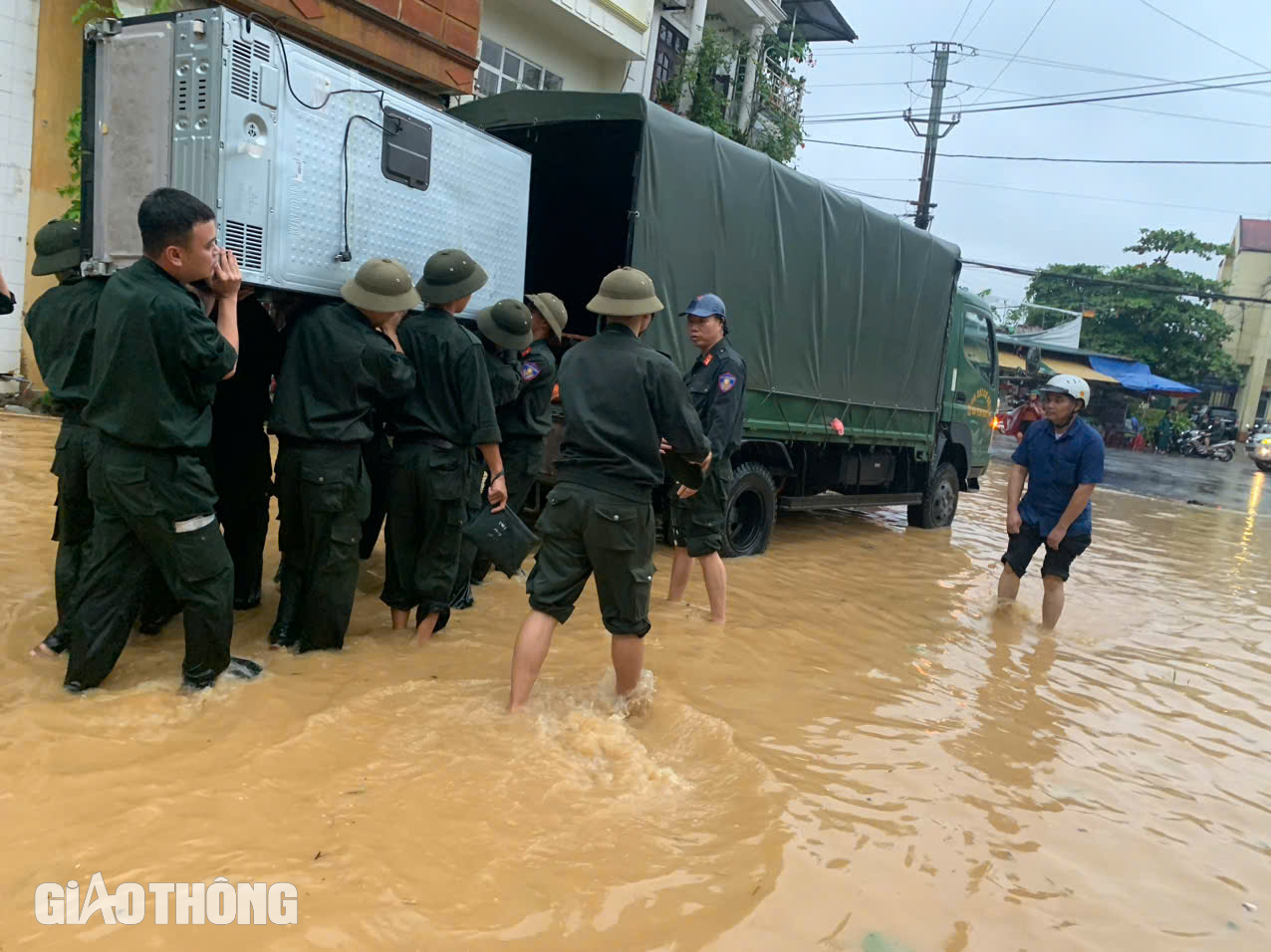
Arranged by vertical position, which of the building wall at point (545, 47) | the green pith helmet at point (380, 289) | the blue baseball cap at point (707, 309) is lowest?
the green pith helmet at point (380, 289)

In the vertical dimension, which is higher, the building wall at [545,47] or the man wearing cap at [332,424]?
the building wall at [545,47]

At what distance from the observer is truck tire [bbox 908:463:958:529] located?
964cm

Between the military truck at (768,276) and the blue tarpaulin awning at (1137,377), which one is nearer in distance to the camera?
the military truck at (768,276)

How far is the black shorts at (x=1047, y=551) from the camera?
5676 millimetres

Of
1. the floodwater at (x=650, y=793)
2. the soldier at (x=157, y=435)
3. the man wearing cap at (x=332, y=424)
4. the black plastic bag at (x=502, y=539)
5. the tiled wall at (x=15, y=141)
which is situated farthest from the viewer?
the tiled wall at (x=15, y=141)

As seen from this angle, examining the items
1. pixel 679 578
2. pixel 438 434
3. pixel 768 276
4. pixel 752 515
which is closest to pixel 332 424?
pixel 438 434

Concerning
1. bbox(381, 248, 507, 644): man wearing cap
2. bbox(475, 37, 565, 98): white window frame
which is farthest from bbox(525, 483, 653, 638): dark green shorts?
bbox(475, 37, 565, 98): white window frame

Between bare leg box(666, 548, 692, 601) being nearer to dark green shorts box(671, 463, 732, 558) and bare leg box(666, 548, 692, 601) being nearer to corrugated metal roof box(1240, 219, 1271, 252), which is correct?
dark green shorts box(671, 463, 732, 558)

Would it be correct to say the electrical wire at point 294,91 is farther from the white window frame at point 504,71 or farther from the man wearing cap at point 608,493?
the white window frame at point 504,71

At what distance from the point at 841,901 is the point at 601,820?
2.43 feet

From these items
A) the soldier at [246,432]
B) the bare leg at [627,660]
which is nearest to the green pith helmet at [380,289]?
the soldier at [246,432]

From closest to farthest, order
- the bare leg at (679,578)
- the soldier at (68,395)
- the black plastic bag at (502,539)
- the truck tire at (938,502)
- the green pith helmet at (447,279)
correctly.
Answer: the soldier at (68,395)
the black plastic bag at (502,539)
the green pith helmet at (447,279)
the bare leg at (679,578)
the truck tire at (938,502)

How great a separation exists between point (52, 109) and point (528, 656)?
9.42m

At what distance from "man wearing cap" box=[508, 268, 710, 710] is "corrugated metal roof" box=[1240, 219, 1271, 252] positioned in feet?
182
